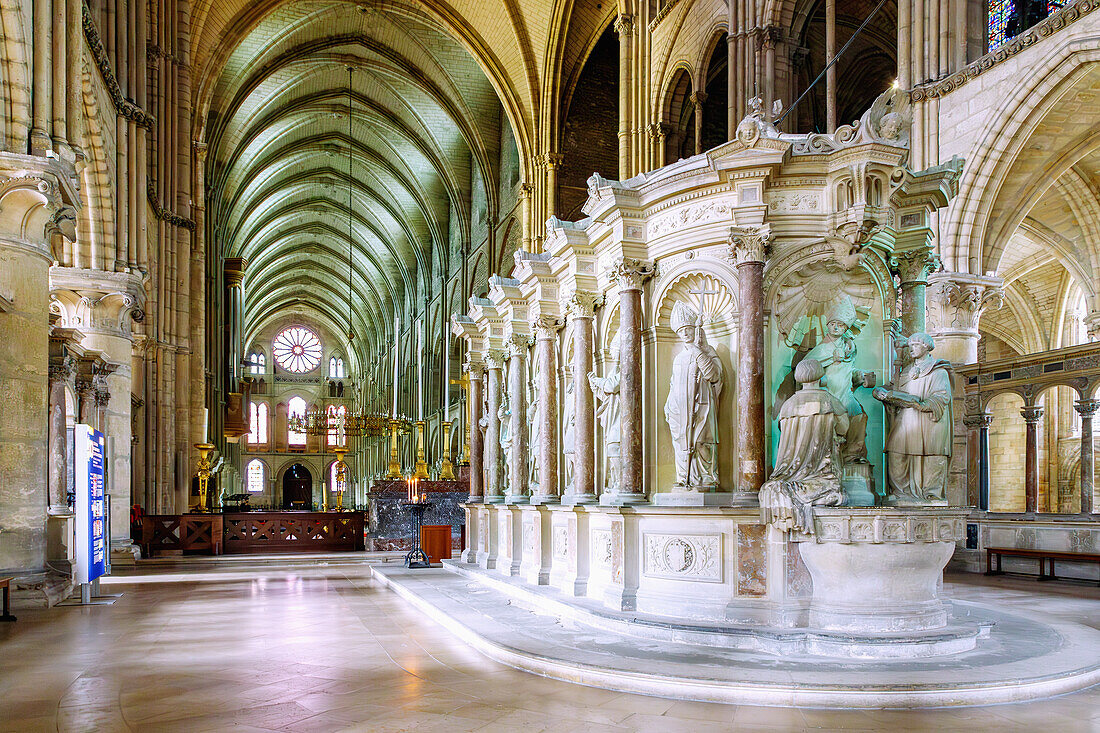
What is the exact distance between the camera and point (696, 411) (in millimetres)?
7141

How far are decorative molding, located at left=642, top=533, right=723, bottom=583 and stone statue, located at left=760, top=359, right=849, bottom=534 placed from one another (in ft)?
1.71

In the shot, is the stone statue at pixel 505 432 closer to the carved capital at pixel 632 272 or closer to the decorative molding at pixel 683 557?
the carved capital at pixel 632 272

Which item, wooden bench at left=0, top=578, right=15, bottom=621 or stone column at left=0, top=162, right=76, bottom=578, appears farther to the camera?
stone column at left=0, top=162, right=76, bottom=578

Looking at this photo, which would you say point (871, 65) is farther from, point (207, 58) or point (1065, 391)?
point (207, 58)

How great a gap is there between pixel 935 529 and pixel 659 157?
14241 mm

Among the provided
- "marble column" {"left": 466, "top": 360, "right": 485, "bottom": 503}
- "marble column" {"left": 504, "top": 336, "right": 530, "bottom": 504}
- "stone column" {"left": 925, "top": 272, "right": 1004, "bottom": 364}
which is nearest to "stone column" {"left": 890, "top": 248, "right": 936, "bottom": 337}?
"marble column" {"left": 504, "top": 336, "right": 530, "bottom": 504}

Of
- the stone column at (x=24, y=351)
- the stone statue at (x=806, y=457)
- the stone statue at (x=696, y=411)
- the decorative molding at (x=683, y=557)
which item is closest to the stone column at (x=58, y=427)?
the stone column at (x=24, y=351)

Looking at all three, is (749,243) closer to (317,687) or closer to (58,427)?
(317,687)

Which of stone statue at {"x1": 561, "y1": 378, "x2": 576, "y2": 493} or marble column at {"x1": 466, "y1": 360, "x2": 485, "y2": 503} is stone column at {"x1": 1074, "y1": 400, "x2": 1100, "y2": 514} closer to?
stone statue at {"x1": 561, "y1": 378, "x2": 576, "y2": 493}

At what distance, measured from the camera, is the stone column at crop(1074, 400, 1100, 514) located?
13781 mm

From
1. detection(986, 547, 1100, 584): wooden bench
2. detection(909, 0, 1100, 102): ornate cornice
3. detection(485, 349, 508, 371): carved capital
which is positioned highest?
detection(909, 0, 1100, 102): ornate cornice

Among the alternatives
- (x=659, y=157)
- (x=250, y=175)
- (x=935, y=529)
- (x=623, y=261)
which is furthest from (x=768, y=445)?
(x=250, y=175)

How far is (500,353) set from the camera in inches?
469

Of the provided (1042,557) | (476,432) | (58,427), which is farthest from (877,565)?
(58,427)
